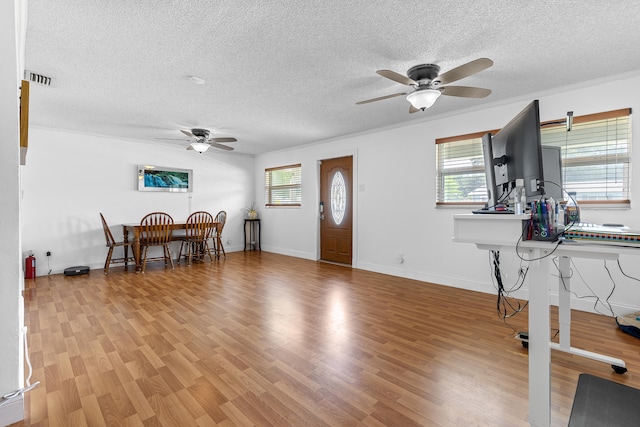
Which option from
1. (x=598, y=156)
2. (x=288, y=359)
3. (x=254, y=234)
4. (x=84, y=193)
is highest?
(x=598, y=156)

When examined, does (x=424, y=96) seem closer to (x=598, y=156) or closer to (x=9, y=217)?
(x=598, y=156)

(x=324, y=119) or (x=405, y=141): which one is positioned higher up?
(x=324, y=119)

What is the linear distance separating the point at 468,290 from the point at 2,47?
4362 millimetres

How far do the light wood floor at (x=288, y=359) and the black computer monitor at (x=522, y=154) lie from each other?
3.71 feet

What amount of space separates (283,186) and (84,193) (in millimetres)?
3547

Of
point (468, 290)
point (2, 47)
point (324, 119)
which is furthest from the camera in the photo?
point (324, 119)

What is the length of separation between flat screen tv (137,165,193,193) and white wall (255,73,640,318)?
244 centimetres

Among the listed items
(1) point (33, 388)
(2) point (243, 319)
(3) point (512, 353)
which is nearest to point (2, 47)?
(1) point (33, 388)

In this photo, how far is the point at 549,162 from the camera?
1922mm

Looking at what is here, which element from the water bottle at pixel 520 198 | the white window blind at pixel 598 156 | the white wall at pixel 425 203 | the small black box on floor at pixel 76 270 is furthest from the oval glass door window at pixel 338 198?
the small black box on floor at pixel 76 270

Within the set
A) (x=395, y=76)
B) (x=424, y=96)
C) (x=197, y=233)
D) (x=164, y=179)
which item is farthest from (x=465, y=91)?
(x=164, y=179)

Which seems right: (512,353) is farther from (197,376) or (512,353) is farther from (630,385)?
(197,376)

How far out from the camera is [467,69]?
2.13 m

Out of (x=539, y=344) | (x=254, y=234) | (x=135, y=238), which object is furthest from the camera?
(x=254, y=234)
